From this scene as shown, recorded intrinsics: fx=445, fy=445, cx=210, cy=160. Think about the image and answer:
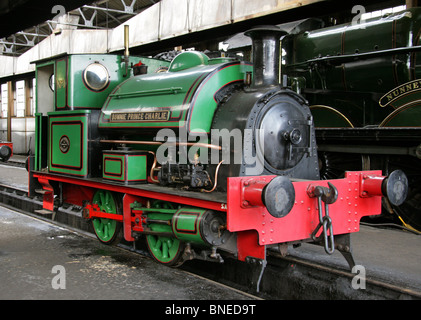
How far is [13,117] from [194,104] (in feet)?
78.1

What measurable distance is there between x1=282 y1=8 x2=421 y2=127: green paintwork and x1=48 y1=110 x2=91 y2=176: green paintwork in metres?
3.39

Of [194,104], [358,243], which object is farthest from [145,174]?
[358,243]

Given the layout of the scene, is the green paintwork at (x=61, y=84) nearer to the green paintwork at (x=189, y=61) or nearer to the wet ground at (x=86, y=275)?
the green paintwork at (x=189, y=61)

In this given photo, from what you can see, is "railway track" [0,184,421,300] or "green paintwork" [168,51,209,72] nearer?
"railway track" [0,184,421,300]

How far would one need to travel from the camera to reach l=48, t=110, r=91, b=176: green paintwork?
5.66m

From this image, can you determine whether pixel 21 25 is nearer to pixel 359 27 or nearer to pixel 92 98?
pixel 92 98

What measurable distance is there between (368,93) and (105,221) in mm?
4151

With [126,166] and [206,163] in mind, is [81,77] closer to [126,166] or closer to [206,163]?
[126,166]

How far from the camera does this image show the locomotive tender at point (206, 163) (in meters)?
3.92

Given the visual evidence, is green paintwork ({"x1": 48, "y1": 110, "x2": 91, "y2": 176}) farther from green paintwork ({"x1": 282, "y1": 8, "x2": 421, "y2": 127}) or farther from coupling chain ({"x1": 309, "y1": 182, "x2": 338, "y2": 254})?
green paintwork ({"x1": 282, "y1": 8, "x2": 421, "y2": 127})

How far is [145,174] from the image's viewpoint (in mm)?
5211

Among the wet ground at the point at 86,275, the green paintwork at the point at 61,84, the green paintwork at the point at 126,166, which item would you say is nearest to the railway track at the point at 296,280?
the wet ground at the point at 86,275

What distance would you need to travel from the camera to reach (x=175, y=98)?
4.72 m

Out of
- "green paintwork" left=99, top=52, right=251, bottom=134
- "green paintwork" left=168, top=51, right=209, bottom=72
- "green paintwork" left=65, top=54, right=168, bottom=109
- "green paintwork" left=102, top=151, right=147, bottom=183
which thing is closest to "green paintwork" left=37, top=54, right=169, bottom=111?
"green paintwork" left=65, top=54, right=168, bottom=109
